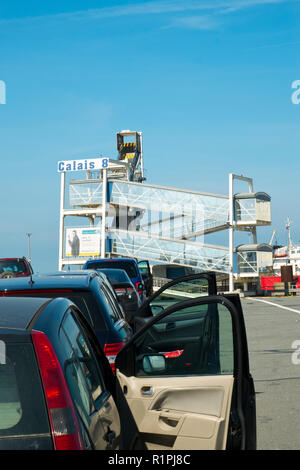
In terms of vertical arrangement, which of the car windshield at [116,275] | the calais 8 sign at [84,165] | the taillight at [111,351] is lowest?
the taillight at [111,351]

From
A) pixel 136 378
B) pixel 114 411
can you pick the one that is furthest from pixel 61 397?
pixel 136 378

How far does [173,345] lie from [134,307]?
20.2 feet

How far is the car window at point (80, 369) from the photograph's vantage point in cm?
293

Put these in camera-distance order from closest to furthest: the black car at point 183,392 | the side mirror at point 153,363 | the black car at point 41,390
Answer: the black car at point 41,390
the black car at point 183,392
the side mirror at point 153,363

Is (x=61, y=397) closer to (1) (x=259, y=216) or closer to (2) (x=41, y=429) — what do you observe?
(2) (x=41, y=429)

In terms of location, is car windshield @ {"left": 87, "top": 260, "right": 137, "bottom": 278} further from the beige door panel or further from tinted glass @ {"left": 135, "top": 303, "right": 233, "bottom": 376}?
the beige door panel

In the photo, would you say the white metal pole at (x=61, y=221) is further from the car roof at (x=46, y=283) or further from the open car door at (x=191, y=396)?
the open car door at (x=191, y=396)

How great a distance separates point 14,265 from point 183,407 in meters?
19.5

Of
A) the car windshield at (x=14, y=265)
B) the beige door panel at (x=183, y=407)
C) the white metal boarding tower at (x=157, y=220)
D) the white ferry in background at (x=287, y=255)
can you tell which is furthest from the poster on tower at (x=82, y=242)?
the beige door panel at (x=183, y=407)

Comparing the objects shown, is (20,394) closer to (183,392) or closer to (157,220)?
(183,392)

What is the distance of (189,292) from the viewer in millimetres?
6547

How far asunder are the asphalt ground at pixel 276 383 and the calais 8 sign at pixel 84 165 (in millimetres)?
55421

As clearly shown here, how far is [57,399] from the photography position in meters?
2.68

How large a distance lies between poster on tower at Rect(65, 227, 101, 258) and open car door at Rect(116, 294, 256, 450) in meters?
66.9
